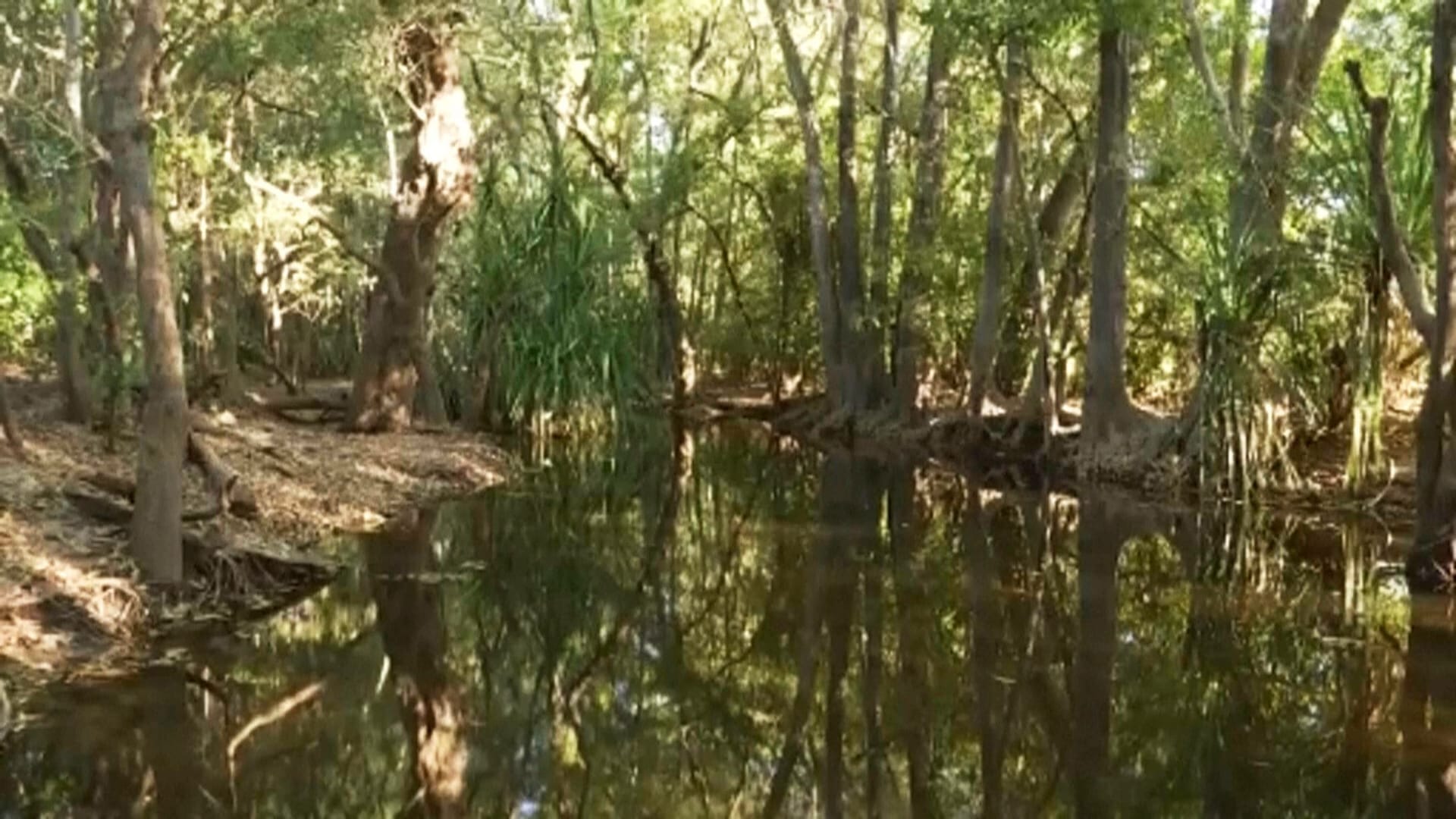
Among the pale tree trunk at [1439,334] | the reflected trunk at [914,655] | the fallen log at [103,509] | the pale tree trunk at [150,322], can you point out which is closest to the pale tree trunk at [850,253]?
the reflected trunk at [914,655]

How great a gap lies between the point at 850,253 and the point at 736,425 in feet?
20.0

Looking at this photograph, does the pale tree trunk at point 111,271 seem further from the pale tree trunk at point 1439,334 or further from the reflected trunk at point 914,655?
the pale tree trunk at point 1439,334

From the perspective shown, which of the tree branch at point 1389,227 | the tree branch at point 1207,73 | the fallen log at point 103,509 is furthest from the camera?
the tree branch at point 1207,73

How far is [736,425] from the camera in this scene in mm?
30438

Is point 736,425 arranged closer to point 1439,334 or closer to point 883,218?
point 883,218

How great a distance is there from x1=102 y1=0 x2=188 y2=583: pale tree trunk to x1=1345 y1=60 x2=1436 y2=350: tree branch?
857 cm

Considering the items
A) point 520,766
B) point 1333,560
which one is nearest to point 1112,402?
→ point 1333,560

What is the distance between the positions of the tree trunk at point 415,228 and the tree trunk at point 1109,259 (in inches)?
307

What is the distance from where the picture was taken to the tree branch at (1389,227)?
440 inches

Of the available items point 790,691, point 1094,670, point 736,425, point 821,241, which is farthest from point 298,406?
point 1094,670

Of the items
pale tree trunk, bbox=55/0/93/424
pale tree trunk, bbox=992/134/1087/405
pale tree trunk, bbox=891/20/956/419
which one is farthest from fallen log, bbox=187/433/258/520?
pale tree trunk, bbox=891/20/956/419

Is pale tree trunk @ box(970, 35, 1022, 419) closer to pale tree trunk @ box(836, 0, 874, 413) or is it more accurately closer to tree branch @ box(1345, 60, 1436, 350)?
pale tree trunk @ box(836, 0, 874, 413)

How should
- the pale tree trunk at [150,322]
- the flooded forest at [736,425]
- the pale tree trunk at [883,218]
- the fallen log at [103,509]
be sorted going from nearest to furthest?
the flooded forest at [736,425] → the pale tree trunk at [150,322] → the fallen log at [103,509] → the pale tree trunk at [883,218]

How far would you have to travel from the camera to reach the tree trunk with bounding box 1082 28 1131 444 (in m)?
17.9
